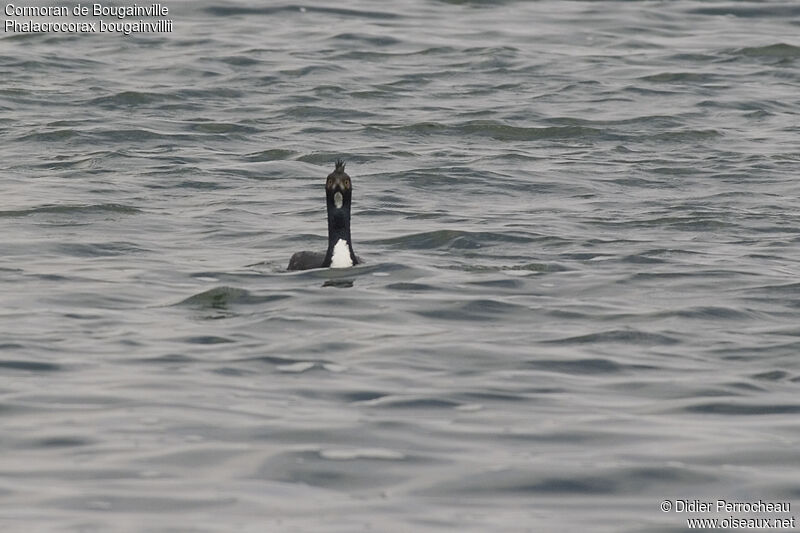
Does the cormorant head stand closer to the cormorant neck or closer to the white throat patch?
the cormorant neck

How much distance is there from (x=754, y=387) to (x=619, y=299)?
2.81 metres

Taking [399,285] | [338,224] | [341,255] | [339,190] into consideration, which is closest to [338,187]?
[339,190]

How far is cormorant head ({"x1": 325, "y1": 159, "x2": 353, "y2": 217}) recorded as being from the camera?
14.5 metres

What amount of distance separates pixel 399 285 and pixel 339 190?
0.99 meters

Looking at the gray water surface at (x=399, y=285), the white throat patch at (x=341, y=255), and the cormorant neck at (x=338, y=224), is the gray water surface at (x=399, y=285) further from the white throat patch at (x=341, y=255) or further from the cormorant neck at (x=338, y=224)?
the cormorant neck at (x=338, y=224)

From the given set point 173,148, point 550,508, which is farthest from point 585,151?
point 550,508

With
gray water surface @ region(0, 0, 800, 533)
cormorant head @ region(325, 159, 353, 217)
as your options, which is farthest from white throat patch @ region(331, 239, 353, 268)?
cormorant head @ region(325, 159, 353, 217)

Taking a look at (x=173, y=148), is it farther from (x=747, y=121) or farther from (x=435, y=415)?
(x=435, y=415)

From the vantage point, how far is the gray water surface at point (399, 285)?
359 inches

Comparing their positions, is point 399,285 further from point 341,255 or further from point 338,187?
point 338,187

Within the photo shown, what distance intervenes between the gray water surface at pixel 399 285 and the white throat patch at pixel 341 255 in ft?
0.54

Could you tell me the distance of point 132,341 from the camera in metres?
12.1

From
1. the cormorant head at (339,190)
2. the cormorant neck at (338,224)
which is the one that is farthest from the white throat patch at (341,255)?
the cormorant head at (339,190)

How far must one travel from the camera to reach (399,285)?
14438 millimetres
